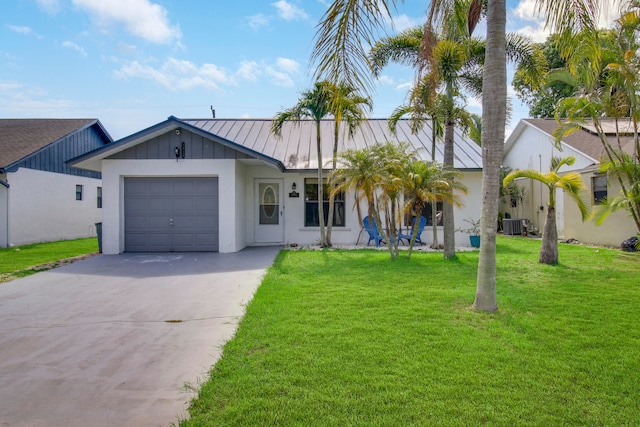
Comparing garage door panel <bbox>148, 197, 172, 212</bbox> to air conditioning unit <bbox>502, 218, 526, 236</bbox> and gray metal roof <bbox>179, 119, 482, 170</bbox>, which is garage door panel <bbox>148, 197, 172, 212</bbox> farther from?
air conditioning unit <bbox>502, 218, 526, 236</bbox>

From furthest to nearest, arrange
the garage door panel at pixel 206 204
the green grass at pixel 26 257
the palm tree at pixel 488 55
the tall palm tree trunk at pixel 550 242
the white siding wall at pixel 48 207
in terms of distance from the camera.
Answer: the white siding wall at pixel 48 207 → the garage door panel at pixel 206 204 → the tall palm tree trunk at pixel 550 242 → the green grass at pixel 26 257 → the palm tree at pixel 488 55

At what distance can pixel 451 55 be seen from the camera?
935 cm

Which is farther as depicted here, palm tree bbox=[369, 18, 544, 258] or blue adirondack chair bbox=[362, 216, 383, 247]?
blue adirondack chair bbox=[362, 216, 383, 247]

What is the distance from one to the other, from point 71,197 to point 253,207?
33.8ft

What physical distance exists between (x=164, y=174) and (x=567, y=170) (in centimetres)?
1565

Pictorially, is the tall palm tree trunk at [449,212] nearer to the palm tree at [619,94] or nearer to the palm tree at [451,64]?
the palm tree at [451,64]

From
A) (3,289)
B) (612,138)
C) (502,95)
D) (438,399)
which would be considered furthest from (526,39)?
(3,289)

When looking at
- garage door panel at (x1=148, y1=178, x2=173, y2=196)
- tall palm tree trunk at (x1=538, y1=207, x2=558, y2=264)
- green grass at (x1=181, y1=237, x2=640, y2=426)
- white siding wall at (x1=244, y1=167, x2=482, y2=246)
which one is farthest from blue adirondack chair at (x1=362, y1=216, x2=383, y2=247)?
garage door panel at (x1=148, y1=178, x2=173, y2=196)

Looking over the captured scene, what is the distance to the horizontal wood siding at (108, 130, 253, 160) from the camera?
1141 cm

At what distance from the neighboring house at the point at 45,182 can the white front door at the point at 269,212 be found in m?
9.16

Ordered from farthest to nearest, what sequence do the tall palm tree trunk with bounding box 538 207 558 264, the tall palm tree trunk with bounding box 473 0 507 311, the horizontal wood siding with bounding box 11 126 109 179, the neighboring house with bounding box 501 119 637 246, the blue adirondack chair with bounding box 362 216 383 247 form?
1. the horizontal wood siding with bounding box 11 126 109 179
2. the neighboring house with bounding box 501 119 637 246
3. the blue adirondack chair with bounding box 362 216 383 247
4. the tall palm tree trunk with bounding box 538 207 558 264
5. the tall palm tree trunk with bounding box 473 0 507 311

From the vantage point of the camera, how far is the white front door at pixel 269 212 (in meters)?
13.7

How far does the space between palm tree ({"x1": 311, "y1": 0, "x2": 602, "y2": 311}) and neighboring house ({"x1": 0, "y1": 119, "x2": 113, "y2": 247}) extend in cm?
1474

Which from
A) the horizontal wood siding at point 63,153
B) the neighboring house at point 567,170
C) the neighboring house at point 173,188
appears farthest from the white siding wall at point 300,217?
the horizontal wood siding at point 63,153
